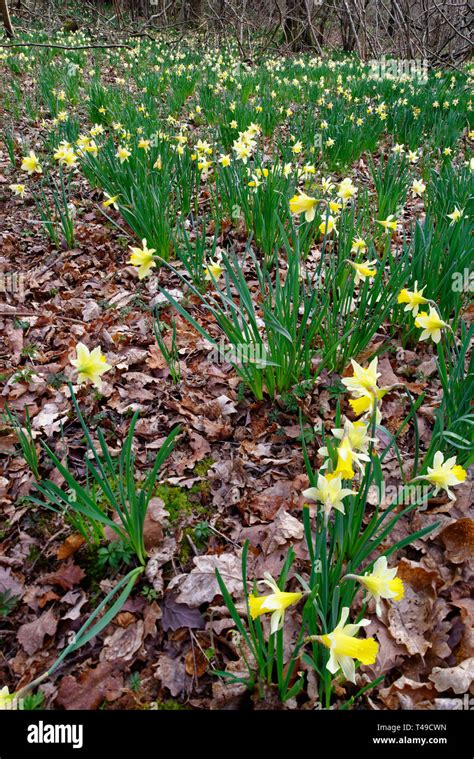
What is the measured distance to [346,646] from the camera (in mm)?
1001

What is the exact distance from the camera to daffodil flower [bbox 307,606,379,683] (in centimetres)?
98

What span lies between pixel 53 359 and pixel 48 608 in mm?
1415

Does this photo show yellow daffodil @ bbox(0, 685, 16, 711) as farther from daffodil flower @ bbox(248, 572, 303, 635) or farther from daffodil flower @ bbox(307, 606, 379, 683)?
daffodil flower @ bbox(307, 606, 379, 683)

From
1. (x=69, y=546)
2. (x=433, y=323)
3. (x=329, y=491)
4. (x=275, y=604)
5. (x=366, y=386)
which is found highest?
(x=433, y=323)

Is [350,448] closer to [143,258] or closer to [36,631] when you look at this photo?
[36,631]

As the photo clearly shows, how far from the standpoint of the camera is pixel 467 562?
59.9 inches

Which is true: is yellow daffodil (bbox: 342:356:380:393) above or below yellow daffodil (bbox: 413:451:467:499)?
above

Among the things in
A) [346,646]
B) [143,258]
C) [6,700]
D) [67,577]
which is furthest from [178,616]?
[143,258]

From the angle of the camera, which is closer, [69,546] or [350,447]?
[350,447]

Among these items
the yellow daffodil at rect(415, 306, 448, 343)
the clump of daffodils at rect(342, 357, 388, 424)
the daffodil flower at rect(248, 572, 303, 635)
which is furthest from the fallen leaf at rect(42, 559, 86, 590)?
the yellow daffodil at rect(415, 306, 448, 343)

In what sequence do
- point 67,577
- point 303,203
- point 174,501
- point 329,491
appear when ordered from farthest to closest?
point 303,203
point 174,501
point 67,577
point 329,491

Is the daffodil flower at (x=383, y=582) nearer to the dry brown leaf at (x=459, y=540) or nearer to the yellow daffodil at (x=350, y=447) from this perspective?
the yellow daffodil at (x=350, y=447)

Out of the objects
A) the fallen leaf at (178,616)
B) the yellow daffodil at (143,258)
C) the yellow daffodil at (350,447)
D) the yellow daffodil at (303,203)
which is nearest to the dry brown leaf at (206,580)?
the fallen leaf at (178,616)
